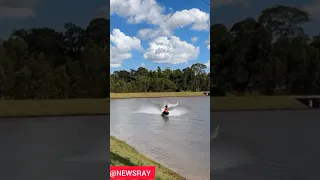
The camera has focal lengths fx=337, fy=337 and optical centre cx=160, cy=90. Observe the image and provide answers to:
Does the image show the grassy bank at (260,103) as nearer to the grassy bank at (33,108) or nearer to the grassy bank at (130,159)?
the grassy bank at (130,159)

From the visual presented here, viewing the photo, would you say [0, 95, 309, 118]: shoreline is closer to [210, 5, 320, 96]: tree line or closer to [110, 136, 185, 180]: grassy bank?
[210, 5, 320, 96]: tree line

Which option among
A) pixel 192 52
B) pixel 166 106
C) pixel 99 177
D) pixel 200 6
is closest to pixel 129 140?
pixel 166 106

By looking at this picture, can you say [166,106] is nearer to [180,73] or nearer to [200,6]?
[180,73]

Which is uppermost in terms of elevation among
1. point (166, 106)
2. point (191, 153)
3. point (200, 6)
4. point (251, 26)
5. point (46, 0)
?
point (46, 0)

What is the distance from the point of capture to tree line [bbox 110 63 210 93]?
192cm

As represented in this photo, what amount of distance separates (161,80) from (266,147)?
2.49 metres

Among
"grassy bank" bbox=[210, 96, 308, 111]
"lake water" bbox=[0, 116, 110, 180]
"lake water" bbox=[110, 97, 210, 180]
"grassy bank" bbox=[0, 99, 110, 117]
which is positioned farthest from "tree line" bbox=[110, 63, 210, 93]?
"grassy bank" bbox=[0, 99, 110, 117]

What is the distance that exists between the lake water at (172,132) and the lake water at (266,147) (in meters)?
0.18

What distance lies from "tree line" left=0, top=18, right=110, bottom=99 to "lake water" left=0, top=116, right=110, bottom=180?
0.32m

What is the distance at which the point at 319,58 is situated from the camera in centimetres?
523

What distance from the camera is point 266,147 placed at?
13.1 ft

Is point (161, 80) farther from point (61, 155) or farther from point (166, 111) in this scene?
point (61, 155)

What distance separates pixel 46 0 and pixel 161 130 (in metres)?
3.53

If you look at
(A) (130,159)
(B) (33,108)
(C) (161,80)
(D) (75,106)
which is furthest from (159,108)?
(B) (33,108)
